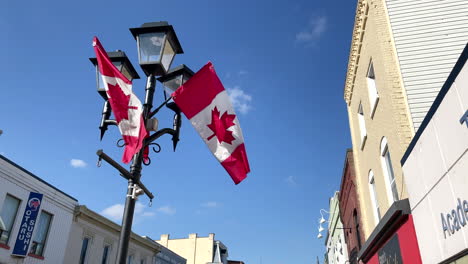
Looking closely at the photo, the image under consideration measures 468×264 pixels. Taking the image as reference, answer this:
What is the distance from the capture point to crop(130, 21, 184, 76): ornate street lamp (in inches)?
224

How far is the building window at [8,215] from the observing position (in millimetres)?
15969

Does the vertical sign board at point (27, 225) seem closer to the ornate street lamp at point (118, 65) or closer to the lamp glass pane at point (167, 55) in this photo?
the ornate street lamp at point (118, 65)

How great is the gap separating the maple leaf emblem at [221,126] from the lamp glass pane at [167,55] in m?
1.01

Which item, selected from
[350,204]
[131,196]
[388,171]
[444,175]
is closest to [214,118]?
[131,196]

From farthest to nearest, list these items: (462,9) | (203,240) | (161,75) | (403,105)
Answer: (203,240)
(462,9)
(403,105)
(161,75)

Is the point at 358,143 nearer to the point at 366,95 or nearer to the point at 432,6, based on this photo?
the point at 366,95

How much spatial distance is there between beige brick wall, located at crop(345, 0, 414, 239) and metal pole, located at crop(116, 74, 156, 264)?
635 centimetres

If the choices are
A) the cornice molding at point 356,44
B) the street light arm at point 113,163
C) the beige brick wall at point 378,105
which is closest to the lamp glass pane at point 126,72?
the street light arm at point 113,163

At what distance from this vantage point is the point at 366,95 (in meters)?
13.3

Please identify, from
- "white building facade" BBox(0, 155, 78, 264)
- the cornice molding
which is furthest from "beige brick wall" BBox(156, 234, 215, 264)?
the cornice molding

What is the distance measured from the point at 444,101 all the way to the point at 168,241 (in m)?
53.3

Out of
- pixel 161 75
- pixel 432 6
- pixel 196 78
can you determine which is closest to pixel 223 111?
pixel 196 78

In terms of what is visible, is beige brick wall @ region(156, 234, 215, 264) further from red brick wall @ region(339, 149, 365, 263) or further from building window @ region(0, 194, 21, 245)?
building window @ region(0, 194, 21, 245)

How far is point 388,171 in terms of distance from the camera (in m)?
11.3
